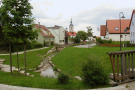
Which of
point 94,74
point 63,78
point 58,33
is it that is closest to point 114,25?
point 58,33

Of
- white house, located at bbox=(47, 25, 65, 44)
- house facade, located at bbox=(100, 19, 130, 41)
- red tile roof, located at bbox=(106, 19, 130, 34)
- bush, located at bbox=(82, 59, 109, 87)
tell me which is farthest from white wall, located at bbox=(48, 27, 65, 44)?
bush, located at bbox=(82, 59, 109, 87)

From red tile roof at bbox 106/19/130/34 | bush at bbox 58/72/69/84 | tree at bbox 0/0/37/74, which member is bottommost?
bush at bbox 58/72/69/84

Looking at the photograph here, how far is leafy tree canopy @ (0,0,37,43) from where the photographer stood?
905cm

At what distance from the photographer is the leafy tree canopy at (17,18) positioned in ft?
29.7

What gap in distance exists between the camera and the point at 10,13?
9188 millimetres

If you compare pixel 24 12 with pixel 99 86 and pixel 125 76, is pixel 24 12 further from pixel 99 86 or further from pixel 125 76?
pixel 125 76

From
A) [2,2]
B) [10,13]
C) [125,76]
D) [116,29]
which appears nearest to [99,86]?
[125,76]

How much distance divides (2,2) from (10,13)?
899mm

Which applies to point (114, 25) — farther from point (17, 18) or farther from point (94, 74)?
point (94, 74)

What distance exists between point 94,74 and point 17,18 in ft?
21.4

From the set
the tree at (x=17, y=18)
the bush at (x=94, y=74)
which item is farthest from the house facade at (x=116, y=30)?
the bush at (x=94, y=74)

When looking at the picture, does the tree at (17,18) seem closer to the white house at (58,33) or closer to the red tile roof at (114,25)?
the red tile roof at (114,25)

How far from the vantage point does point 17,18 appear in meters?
9.29

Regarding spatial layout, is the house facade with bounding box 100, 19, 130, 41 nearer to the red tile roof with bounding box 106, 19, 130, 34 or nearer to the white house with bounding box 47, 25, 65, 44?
the red tile roof with bounding box 106, 19, 130, 34
